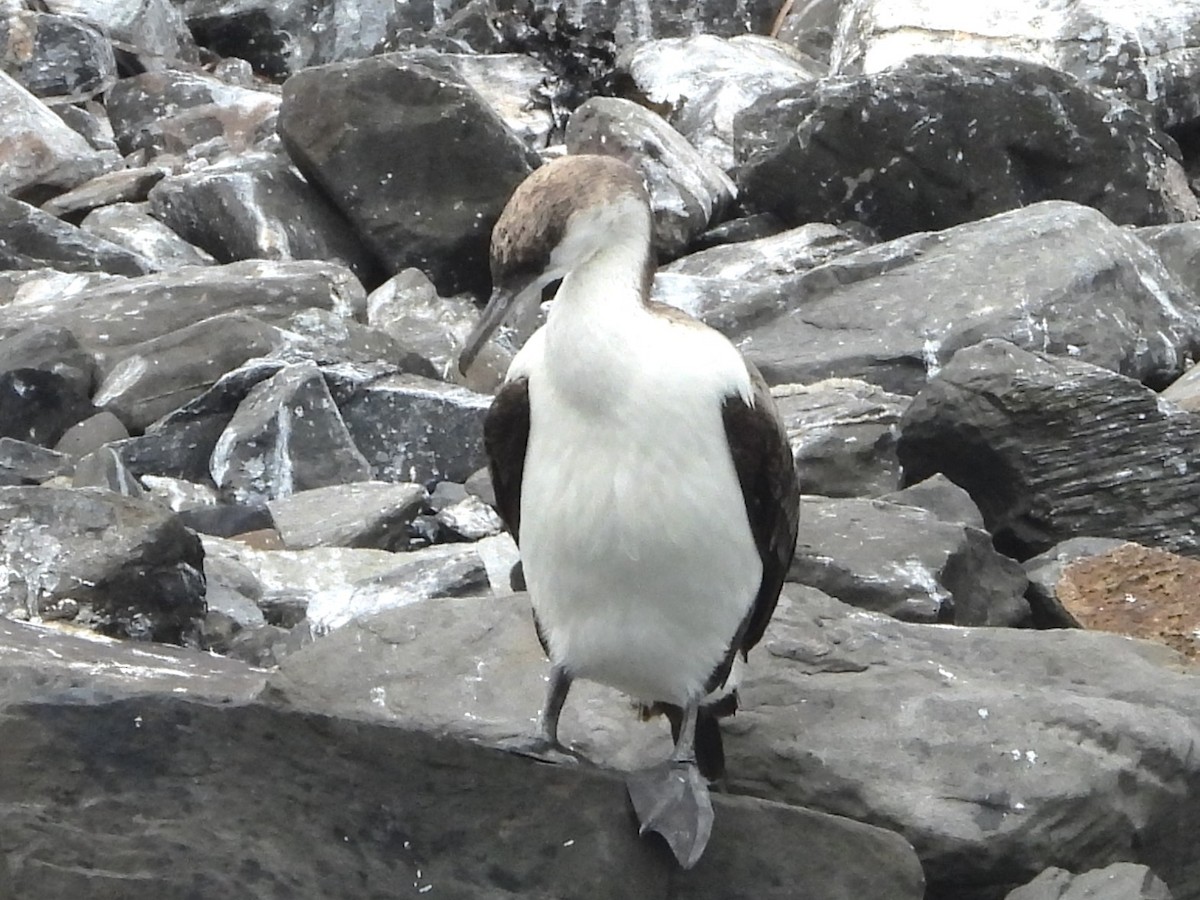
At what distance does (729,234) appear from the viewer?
12516mm

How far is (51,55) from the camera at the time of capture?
60.0ft

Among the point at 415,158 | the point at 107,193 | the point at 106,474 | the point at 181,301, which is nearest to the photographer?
the point at 106,474

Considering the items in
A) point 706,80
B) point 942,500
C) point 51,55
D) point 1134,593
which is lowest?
point 51,55

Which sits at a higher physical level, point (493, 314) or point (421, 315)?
point (493, 314)

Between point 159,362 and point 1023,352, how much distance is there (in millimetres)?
4668

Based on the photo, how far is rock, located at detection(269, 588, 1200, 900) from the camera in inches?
168

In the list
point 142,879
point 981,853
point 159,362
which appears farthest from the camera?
point 159,362

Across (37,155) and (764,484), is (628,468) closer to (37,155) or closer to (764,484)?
(764,484)

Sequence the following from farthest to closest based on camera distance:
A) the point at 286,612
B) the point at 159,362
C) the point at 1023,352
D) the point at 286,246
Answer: the point at 286,246 → the point at 159,362 → the point at 1023,352 → the point at 286,612

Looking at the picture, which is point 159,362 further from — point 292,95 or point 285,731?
point 285,731

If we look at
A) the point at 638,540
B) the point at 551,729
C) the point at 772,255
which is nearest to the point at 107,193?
the point at 772,255

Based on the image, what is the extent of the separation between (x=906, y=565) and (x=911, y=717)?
144cm

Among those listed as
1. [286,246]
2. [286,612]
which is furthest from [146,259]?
[286,612]

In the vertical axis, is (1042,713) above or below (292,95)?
above
